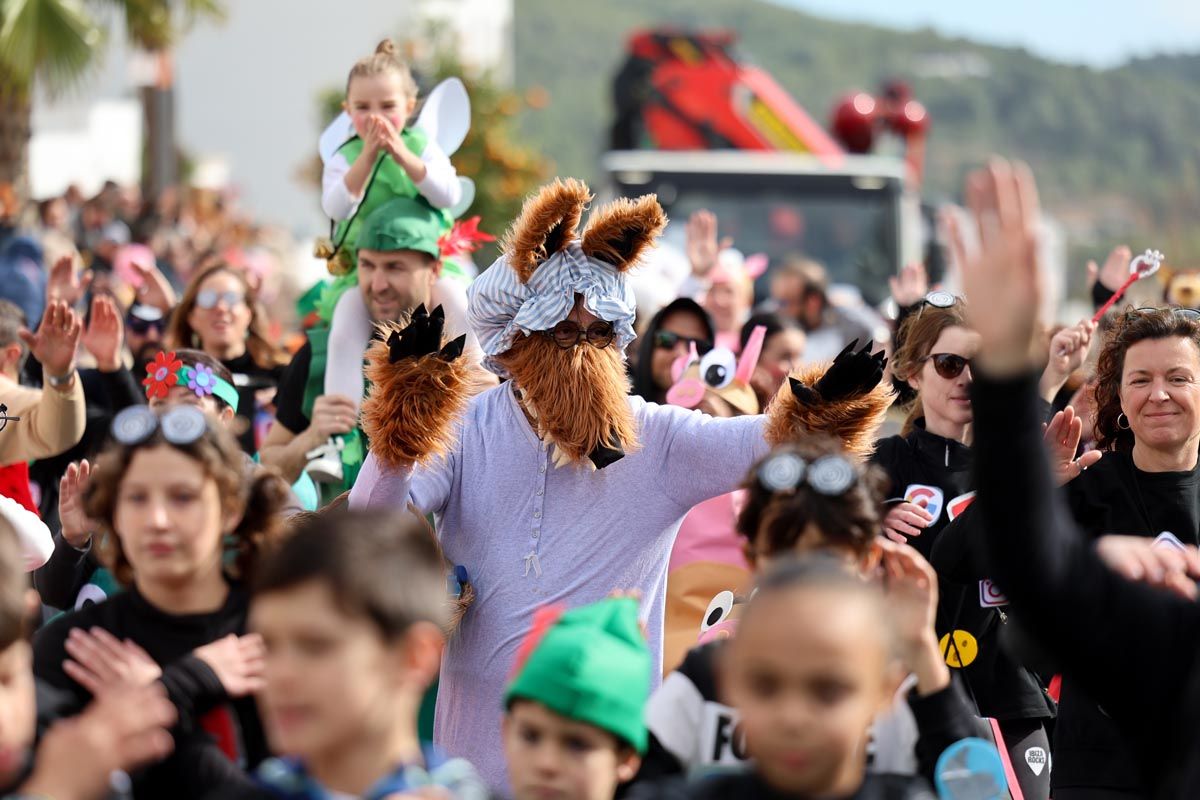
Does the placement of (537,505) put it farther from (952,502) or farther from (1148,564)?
(1148,564)

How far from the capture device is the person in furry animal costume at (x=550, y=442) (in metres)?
4.30

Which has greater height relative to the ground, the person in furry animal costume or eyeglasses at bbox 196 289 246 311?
eyeglasses at bbox 196 289 246 311

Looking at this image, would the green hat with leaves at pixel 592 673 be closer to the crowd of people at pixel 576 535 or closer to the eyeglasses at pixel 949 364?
the crowd of people at pixel 576 535

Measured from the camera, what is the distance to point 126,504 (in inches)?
138

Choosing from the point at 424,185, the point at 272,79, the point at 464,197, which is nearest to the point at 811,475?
the point at 424,185

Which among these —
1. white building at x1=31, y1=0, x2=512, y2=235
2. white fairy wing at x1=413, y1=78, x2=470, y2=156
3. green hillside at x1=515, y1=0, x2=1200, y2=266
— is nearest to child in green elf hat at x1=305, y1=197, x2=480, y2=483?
white fairy wing at x1=413, y1=78, x2=470, y2=156

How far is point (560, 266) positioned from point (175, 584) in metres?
1.43

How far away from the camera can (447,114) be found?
22.4ft

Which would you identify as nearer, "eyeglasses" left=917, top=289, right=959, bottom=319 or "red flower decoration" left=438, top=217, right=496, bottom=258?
"eyeglasses" left=917, top=289, right=959, bottom=319

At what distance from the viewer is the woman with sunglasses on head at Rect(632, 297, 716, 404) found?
6.68 meters

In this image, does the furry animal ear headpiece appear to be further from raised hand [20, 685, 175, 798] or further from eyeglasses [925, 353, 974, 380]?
raised hand [20, 685, 175, 798]

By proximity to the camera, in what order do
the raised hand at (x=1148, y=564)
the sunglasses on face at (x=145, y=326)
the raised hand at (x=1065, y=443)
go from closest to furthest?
the raised hand at (x=1148, y=564)
the raised hand at (x=1065, y=443)
the sunglasses on face at (x=145, y=326)

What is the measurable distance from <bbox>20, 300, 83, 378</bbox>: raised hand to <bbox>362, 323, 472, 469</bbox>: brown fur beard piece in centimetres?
123

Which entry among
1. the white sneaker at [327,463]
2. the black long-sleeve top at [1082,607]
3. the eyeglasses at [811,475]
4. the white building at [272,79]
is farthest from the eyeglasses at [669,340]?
the white building at [272,79]
